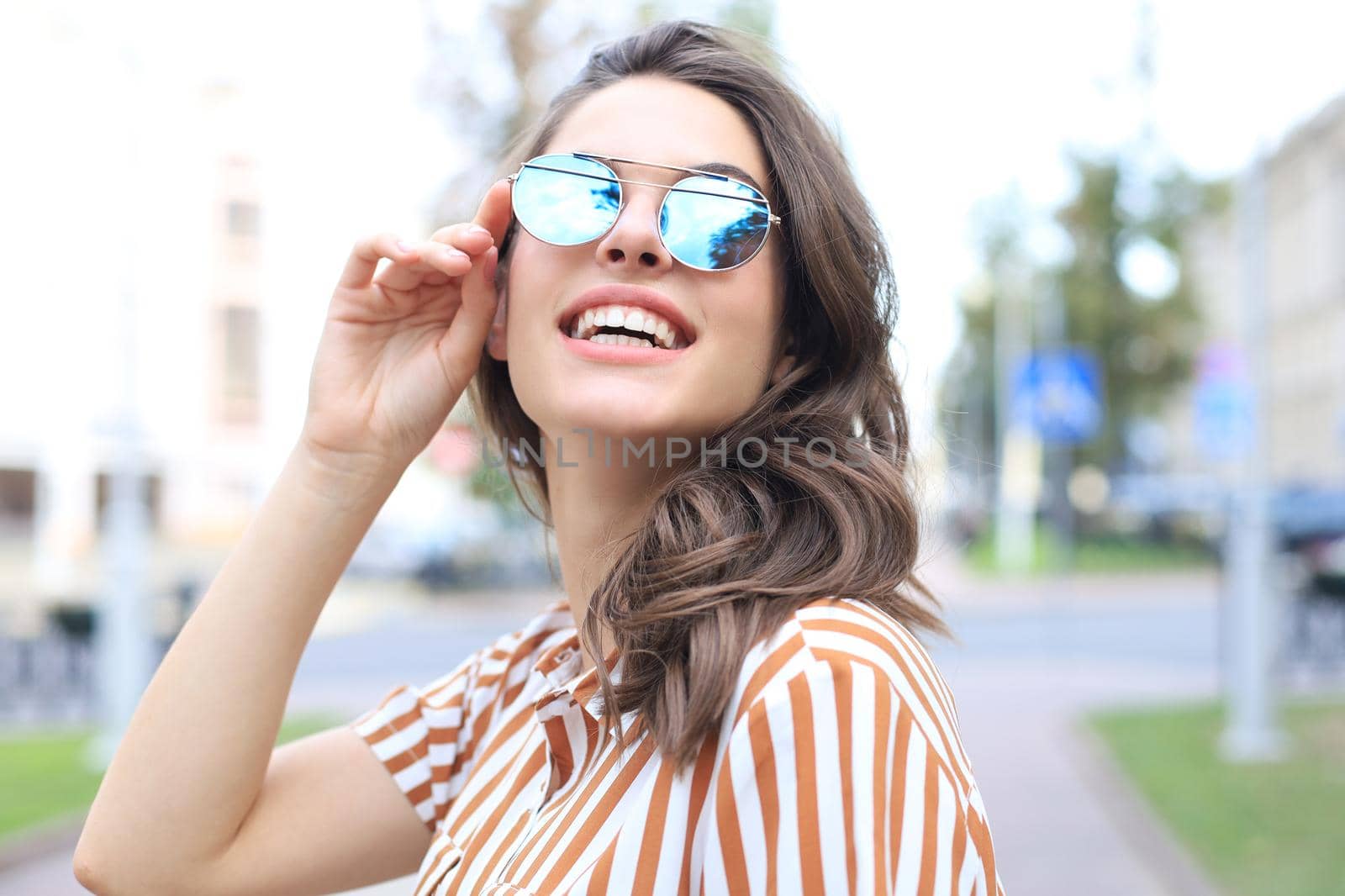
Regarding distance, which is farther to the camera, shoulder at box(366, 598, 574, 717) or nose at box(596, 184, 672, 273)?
shoulder at box(366, 598, 574, 717)

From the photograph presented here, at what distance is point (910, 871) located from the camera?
1.06 meters

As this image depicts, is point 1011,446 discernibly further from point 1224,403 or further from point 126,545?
point 126,545

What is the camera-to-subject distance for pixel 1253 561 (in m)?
8.09

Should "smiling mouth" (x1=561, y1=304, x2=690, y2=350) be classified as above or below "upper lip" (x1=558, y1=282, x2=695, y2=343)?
below

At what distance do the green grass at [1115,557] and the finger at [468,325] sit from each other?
23.4 metres

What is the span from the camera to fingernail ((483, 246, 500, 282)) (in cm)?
177

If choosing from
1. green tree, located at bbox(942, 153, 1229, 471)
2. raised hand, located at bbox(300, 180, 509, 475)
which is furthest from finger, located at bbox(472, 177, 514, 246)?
green tree, located at bbox(942, 153, 1229, 471)

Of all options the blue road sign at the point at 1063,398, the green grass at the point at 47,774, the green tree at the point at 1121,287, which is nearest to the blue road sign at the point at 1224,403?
the blue road sign at the point at 1063,398

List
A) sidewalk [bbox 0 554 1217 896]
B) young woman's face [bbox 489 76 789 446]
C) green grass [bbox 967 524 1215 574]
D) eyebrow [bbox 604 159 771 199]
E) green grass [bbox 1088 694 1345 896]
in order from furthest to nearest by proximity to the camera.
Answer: green grass [bbox 967 524 1215 574] → sidewalk [bbox 0 554 1217 896] → green grass [bbox 1088 694 1345 896] → eyebrow [bbox 604 159 771 199] → young woman's face [bbox 489 76 789 446]

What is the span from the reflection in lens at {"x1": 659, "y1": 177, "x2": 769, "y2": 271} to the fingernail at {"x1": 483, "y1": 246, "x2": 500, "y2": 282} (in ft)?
1.11

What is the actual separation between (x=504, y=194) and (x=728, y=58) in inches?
15.6

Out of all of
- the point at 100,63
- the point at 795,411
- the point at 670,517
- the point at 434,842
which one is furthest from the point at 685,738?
the point at 100,63

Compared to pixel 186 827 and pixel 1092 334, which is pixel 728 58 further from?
pixel 1092 334

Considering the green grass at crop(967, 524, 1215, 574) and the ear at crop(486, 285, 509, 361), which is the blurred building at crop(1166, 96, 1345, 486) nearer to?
the green grass at crop(967, 524, 1215, 574)
